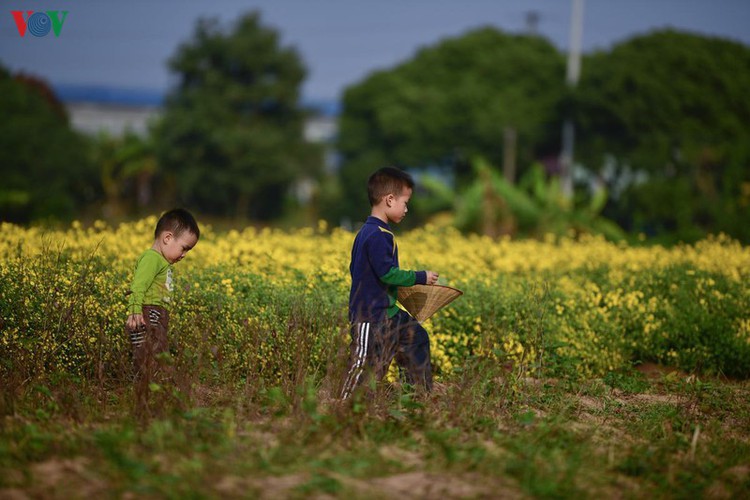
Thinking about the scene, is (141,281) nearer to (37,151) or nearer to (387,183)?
(387,183)

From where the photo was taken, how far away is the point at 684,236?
1627 centimetres

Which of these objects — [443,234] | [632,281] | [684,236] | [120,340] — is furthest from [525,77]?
[120,340]

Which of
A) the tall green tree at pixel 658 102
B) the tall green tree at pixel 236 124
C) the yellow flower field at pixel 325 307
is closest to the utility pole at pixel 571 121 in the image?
the tall green tree at pixel 658 102

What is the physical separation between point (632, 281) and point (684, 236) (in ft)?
26.6

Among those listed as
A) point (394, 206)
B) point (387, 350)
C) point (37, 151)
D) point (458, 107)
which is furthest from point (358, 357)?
point (37, 151)

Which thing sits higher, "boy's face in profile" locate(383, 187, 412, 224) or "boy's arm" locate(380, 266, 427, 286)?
"boy's face in profile" locate(383, 187, 412, 224)

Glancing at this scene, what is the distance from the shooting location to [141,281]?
5.58 meters

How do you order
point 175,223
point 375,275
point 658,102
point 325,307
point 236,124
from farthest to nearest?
1. point 236,124
2. point 658,102
3. point 325,307
4. point 175,223
5. point 375,275

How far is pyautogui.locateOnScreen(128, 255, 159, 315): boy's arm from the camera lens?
553 cm

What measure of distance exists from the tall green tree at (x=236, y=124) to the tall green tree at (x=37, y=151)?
374 centimetres

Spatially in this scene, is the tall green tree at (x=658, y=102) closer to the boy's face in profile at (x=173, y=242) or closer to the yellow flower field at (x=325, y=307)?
the yellow flower field at (x=325, y=307)

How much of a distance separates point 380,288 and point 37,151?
114 feet

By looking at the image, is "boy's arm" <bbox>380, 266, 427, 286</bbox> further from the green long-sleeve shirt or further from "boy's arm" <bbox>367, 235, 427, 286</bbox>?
the green long-sleeve shirt

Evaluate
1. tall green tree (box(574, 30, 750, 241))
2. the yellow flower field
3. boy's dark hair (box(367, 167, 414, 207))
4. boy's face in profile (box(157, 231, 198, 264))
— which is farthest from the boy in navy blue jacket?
tall green tree (box(574, 30, 750, 241))
